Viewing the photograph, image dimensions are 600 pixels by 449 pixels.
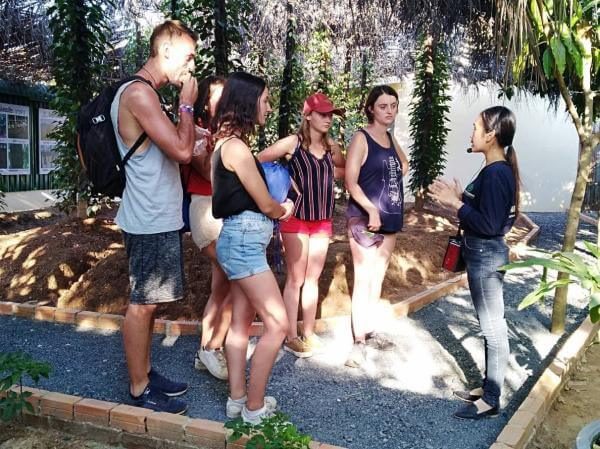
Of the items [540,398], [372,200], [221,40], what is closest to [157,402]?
[372,200]

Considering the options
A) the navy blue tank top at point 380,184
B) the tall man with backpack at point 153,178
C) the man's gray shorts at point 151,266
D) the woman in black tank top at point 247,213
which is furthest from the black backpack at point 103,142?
the navy blue tank top at point 380,184

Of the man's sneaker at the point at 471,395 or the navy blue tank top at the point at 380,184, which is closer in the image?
the man's sneaker at the point at 471,395

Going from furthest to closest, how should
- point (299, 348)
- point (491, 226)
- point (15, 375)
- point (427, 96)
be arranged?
1. point (427, 96)
2. point (299, 348)
3. point (491, 226)
4. point (15, 375)

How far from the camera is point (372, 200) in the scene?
147 inches

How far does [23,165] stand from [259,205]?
1283 cm

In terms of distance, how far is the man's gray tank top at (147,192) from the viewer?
2779mm

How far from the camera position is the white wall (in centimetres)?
1539

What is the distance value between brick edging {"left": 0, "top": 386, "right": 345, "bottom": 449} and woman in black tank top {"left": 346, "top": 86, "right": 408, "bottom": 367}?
1.32m

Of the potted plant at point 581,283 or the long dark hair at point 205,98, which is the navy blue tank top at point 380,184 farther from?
the potted plant at point 581,283

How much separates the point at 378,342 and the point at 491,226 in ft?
5.17

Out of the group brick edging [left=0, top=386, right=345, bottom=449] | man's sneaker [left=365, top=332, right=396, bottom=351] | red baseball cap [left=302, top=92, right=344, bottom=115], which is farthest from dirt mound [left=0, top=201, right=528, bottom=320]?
red baseball cap [left=302, top=92, right=344, bottom=115]

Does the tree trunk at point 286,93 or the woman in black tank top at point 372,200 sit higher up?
the tree trunk at point 286,93

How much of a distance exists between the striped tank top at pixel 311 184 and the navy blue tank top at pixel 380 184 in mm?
205

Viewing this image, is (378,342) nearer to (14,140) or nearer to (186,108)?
(186,108)
